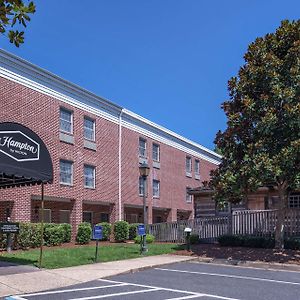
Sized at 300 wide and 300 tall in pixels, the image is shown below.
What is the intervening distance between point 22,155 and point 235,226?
13.0 meters

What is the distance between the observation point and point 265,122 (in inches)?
649

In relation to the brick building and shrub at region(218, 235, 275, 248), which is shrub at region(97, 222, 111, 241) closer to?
the brick building

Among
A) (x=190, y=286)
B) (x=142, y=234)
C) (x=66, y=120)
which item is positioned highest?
(x=66, y=120)

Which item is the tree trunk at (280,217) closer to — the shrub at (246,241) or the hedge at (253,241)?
the hedge at (253,241)

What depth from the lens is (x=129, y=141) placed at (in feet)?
109

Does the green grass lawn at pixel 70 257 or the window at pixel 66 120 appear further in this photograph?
the window at pixel 66 120

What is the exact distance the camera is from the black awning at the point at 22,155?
1235 cm

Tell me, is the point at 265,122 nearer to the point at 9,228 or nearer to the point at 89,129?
the point at 9,228

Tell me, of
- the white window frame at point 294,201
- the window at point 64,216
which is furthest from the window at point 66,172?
the white window frame at point 294,201

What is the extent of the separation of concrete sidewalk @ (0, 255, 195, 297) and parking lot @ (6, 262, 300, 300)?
344 mm

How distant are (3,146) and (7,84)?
1106 centimetres

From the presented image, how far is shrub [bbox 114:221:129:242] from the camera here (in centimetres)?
2822

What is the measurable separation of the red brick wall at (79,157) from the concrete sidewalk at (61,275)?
29.5 feet

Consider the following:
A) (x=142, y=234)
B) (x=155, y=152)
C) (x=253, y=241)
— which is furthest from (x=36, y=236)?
(x=155, y=152)
